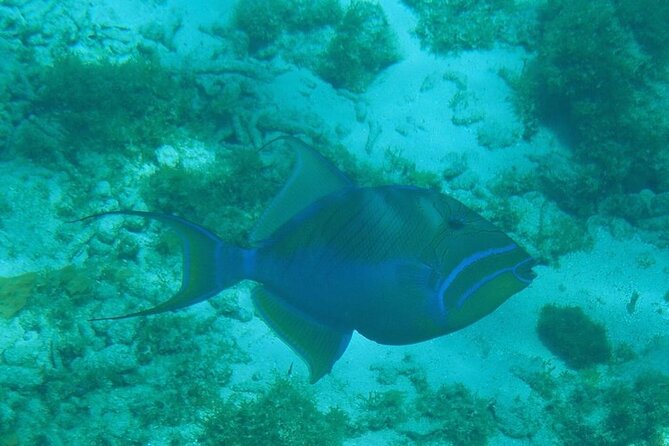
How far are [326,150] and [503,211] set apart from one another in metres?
2.00

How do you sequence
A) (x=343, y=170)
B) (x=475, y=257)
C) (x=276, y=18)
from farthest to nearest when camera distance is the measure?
(x=276, y=18)
(x=343, y=170)
(x=475, y=257)

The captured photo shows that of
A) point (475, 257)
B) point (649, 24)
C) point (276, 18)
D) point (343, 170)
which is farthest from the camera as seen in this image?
point (276, 18)

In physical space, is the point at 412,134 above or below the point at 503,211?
above

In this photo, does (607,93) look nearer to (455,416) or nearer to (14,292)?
(455,416)

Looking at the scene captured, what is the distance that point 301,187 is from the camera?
4.76 feet

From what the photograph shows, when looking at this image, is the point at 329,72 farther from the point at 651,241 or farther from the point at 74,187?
the point at 651,241

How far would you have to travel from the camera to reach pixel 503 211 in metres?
4.76

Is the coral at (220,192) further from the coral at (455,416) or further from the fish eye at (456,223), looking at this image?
the fish eye at (456,223)

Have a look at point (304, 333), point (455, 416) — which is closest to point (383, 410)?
point (455, 416)

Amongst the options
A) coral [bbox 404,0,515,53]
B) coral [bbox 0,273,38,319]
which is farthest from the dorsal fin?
coral [bbox 404,0,515,53]

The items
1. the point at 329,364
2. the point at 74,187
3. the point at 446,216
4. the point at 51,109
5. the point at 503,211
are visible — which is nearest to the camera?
the point at 446,216

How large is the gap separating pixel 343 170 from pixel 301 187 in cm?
315

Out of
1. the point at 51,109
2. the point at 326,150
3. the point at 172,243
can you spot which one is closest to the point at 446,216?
the point at 172,243

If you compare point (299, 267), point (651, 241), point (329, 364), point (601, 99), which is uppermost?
point (601, 99)
